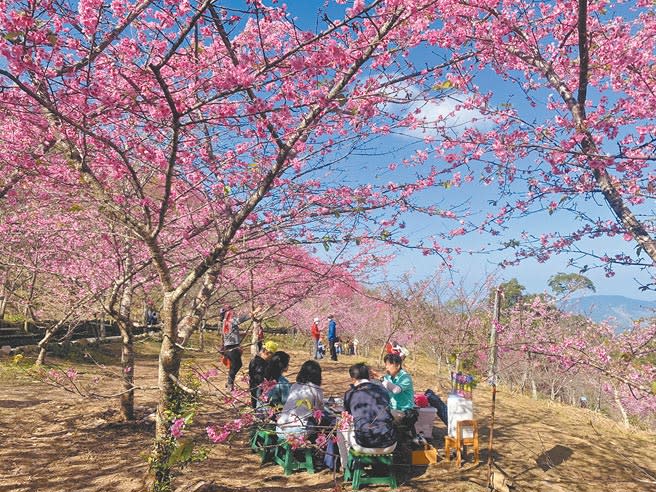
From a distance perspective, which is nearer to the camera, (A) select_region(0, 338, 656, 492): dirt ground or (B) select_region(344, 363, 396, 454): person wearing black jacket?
(B) select_region(344, 363, 396, 454): person wearing black jacket

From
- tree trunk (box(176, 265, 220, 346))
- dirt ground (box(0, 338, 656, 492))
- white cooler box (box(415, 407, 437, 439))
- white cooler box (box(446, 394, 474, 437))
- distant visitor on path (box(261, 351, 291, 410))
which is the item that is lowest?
dirt ground (box(0, 338, 656, 492))

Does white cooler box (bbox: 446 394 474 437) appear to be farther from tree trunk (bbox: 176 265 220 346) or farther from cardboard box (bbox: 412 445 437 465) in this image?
tree trunk (bbox: 176 265 220 346)

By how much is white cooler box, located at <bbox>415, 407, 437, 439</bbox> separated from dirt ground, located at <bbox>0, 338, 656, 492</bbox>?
305 millimetres

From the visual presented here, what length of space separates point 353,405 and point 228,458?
2140 mm

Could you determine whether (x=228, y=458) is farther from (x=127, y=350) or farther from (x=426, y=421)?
(x=426, y=421)

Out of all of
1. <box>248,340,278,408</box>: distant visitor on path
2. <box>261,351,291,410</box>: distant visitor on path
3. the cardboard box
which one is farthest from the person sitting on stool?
<box>248,340,278,408</box>: distant visitor on path

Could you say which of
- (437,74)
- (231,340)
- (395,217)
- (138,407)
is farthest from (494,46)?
(138,407)

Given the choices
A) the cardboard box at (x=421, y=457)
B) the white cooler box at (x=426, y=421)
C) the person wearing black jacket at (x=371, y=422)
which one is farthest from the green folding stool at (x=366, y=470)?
the white cooler box at (x=426, y=421)

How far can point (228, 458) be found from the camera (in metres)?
5.55

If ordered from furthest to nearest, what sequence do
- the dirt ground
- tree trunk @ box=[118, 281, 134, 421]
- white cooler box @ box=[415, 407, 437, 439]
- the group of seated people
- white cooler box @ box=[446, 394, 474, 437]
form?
1. tree trunk @ box=[118, 281, 134, 421]
2. white cooler box @ box=[415, 407, 437, 439]
3. white cooler box @ box=[446, 394, 474, 437]
4. the dirt ground
5. the group of seated people

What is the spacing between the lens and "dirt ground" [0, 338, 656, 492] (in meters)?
4.70

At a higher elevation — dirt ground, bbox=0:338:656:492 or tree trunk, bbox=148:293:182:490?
tree trunk, bbox=148:293:182:490

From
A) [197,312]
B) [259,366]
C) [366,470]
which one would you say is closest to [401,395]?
[366,470]

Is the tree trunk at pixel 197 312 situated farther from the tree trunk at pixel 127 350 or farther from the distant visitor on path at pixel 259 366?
the tree trunk at pixel 127 350
